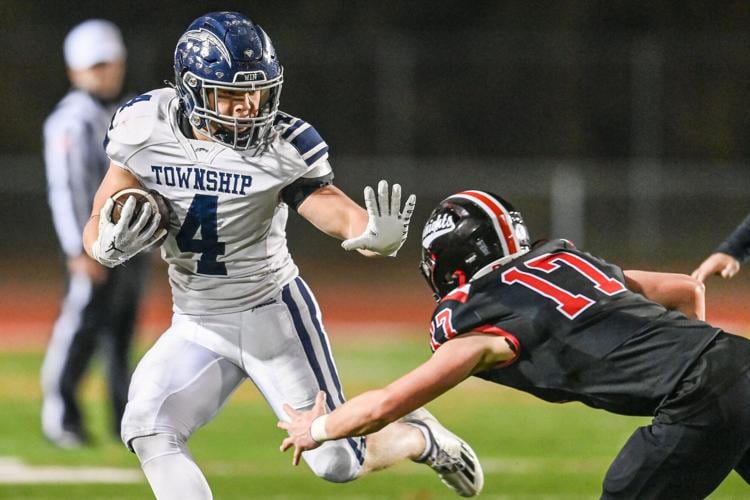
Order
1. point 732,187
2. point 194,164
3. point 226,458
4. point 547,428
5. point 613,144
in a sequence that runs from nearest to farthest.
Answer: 1. point 194,164
2. point 226,458
3. point 547,428
4. point 732,187
5. point 613,144

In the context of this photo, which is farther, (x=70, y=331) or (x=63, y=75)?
(x=63, y=75)

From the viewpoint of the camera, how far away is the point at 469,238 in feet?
11.9

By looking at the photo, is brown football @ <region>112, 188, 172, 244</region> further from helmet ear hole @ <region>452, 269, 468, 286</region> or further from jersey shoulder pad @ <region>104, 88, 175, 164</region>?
helmet ear hole @ <region>452, 269, 468, 286</region>

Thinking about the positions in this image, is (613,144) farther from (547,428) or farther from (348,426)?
(348,426)

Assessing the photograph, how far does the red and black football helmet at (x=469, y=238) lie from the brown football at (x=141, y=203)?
2.80ft

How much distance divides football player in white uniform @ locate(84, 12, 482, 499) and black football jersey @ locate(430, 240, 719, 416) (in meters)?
0.50

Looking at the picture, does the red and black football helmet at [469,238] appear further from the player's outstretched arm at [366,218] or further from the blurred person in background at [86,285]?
the blurred person in background at [86,285]

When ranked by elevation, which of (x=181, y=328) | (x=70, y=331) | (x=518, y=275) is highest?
(x=518, y=275)

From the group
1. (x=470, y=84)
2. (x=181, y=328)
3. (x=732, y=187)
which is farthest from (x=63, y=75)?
(x=181, y=328)

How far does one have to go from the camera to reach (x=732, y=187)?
15055 mm

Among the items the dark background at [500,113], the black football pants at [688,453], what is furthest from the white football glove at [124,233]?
the dark background at [500,113]

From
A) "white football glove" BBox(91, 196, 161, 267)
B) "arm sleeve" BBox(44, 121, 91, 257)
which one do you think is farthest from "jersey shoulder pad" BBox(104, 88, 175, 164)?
"arm sleeve" BBox(44, 121, 91, 257)

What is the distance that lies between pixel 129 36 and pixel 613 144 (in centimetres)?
575

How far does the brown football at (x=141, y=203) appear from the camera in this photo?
3.98 meters
